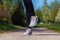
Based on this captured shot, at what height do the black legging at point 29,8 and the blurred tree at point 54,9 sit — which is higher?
the black legging at point 29,8

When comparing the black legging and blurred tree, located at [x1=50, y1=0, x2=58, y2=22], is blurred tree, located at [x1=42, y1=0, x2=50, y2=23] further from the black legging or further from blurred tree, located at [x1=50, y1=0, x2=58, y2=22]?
the black legging

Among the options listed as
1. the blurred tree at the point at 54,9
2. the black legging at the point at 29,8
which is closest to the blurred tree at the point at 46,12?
the blurred tree at the point at 54,9

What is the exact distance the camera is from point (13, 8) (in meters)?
32.5

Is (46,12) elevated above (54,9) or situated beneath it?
situated beneath

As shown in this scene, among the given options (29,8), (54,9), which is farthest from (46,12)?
(29,8)

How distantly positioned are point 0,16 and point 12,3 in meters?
3.79

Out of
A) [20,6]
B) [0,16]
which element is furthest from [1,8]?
[20,6]

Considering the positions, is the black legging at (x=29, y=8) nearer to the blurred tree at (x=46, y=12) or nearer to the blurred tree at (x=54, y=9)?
the blurred tree at (x=46, y=12)

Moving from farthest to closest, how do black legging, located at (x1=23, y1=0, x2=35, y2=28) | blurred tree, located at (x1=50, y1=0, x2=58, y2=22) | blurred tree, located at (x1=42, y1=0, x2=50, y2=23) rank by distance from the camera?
blurred tree, located at (x1=50, y1=0, x2=58, y2=22) → blurred tree, located at (x1=42, y1=0, x2=50, y2=23) → black legging, located at (x1=23, y1=0, x2=35, y2=28)

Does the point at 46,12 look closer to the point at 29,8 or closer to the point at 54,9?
the point at 54,9

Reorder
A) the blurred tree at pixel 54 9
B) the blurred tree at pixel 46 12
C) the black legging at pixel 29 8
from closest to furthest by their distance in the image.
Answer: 1. the black legging at pixel 29 8
2. the blurred tree at pixel 46 12
3. the blurred tree at pixel 54 9

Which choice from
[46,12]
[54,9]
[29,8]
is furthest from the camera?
[46,12]

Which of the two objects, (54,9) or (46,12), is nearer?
(54,9)

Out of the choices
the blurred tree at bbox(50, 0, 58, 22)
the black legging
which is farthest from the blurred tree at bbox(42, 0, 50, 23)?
the black legging
